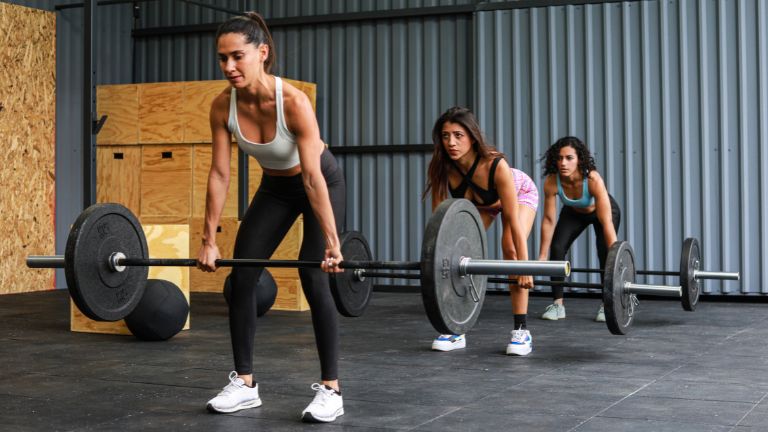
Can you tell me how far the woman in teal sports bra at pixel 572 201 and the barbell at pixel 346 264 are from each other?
6.86ft

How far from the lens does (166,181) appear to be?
7410 millimetres

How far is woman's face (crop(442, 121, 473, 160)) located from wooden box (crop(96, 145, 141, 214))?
14.4 feet

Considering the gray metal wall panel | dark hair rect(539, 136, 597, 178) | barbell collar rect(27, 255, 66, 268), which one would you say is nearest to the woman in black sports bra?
dark hair rect(539, 136, 597, 178)

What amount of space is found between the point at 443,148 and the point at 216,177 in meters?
1.25

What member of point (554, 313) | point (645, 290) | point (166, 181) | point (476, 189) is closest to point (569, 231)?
point (554, 313)

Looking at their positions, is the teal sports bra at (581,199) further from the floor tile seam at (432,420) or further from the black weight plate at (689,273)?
the floor tile seam at (432,420)

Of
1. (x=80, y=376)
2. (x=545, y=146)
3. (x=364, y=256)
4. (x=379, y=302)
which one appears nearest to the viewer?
(x=80, y=376)

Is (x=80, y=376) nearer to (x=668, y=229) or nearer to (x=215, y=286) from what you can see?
(x=215, y=286)

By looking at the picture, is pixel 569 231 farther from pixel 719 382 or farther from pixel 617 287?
pixel 719 382

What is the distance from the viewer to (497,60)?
23.9 feet

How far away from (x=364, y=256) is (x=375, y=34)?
4.19 metres

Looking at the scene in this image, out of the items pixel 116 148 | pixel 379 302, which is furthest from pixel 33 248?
pixel 379 302

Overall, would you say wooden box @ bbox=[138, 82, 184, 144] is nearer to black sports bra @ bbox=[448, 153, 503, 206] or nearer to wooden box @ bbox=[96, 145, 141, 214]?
wooden box @ bbox=[96, 145, 141, 214]

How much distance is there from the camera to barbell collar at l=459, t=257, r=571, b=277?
257 cm
